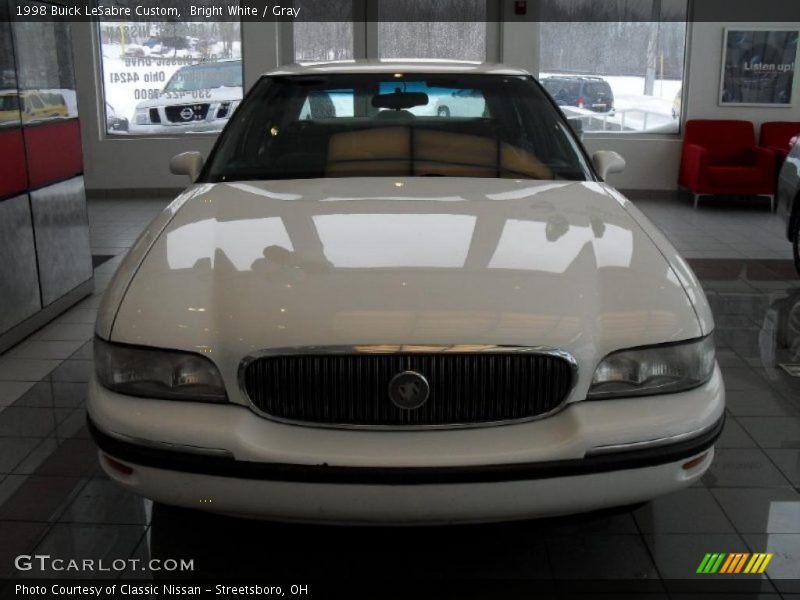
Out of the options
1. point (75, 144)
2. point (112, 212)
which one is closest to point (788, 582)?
point (75, 144)

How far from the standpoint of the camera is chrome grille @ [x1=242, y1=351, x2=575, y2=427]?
5.98ft

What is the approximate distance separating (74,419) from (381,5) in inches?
287

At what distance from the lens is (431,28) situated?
9.59 meters

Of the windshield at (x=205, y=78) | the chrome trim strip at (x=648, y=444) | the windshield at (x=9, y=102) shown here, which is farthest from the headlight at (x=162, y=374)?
the windshield at (x=205, y=78)

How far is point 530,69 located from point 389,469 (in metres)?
8.40

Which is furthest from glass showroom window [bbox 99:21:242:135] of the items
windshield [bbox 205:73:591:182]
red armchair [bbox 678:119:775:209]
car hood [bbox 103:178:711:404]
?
car hood [bbox 103:178:711:404]

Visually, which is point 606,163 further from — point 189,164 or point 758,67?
point 758,67

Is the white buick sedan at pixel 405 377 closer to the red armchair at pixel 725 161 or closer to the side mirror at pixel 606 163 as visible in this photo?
the side mirror at pixel 606 163

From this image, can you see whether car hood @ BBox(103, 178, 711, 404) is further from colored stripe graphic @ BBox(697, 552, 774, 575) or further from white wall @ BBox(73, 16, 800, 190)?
white wall @ BBox(73, 16, 800, 190)

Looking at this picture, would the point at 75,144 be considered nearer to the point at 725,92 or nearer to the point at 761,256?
the point at 761,256

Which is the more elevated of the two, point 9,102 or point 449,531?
point 9,102

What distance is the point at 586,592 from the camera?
216 centimetres

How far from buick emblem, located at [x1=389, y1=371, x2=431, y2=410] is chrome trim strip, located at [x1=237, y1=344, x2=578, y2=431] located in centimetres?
5

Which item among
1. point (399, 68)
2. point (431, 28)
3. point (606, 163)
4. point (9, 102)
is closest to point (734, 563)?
point (606, 163)
